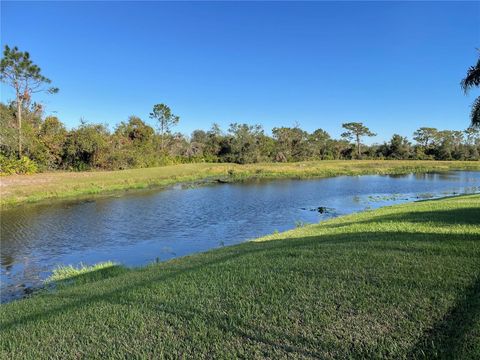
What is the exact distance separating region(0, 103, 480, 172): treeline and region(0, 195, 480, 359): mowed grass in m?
37.0

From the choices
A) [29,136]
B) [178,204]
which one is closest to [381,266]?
[178,204]

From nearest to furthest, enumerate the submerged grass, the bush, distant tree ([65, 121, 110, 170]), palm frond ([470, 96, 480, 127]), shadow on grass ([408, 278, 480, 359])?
shadow on grass ([408, 278, 480, 359]), the submerged grass, palm frond ([470, 96, 480, 127]), the bush, distant tree ([65, 121, 110, 170])

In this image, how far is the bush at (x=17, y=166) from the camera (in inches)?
1378

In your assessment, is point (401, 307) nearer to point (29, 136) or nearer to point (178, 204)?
point (178, 204)

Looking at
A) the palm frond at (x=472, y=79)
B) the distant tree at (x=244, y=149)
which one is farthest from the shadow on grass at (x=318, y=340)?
the distant tree at (x=244, y=149)

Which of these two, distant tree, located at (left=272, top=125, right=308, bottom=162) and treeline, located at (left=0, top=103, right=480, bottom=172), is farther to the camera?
distant tree, located at (left=272, top=125, right=308, bottom=162)

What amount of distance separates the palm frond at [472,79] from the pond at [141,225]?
9040mm

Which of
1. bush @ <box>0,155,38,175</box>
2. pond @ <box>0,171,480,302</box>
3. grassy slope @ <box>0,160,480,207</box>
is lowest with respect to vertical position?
pond @ <box>0,171,480,302</box>

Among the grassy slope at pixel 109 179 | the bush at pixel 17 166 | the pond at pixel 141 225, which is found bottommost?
the pond at pixel 141 225

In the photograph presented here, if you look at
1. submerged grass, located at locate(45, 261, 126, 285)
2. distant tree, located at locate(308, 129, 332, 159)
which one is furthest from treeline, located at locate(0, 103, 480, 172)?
submerged grass, located at locate(45, 261, 126, 285)

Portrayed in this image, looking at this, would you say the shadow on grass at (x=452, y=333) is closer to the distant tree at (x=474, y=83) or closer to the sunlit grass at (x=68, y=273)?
the sunlit grass at (x=68, y=273)

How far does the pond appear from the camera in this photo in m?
12.5

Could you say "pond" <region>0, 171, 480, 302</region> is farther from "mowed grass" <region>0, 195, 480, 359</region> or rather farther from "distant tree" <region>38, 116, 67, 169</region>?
"distant tree" <region>38, 116, 67, 169</region>

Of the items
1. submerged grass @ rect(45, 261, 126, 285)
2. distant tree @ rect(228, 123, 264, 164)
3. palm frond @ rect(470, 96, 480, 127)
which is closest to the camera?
submerged grass @ rect(45, 261, 126, 285)
